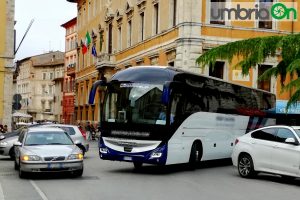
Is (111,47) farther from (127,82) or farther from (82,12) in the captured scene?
(127,82)

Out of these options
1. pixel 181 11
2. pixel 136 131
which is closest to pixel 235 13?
pixel 181 11

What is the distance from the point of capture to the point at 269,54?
16719mm

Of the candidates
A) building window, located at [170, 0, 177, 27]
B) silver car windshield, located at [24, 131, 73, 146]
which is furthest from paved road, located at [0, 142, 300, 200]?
building window, located at [170, 0, 177, 27]

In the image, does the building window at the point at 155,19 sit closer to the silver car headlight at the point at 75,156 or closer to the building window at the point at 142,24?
the building window at the point at 142,24

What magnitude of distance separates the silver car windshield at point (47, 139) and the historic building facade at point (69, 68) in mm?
61623

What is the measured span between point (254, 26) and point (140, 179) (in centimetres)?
2299

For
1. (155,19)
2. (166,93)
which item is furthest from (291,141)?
(155,19)

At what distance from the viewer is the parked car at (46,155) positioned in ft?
47.4

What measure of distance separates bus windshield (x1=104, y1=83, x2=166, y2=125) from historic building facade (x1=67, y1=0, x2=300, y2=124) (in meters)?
6.20

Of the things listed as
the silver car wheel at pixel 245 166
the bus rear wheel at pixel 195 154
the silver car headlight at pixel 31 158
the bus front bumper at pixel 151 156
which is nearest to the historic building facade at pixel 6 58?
the bus rear wheel at pixel 195 154

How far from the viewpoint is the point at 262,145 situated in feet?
50.1

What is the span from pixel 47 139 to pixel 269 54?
7.19 metres

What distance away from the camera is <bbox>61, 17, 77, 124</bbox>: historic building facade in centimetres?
8175

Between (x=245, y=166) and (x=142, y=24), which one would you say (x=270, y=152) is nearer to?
(x=245, y=166)
